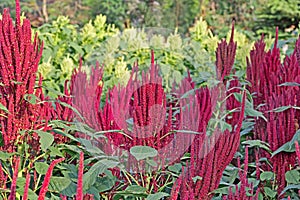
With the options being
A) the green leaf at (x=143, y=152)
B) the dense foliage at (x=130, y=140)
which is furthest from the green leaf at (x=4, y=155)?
the green leaf at (x=143, y=152)

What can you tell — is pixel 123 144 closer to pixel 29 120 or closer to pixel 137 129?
pixel 137 129

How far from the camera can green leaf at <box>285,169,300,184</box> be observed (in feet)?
5.65

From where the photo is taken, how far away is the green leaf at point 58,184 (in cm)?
154

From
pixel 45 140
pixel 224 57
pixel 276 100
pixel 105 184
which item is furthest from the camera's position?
pixel 224 57

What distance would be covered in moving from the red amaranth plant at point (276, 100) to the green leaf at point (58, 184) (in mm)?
719

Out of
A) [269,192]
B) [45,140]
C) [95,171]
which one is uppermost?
[45,140]

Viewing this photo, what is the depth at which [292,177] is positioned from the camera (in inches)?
68.6

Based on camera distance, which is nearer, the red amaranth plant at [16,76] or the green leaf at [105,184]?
the red amaranth plant at [16,76]

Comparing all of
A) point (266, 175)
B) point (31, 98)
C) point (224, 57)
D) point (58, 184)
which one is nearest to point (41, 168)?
point (58, 184)

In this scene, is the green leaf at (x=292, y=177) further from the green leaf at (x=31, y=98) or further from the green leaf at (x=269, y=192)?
the green leaf at (x=31, y=98)

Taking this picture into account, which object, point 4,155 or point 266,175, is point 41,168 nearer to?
point 4,155

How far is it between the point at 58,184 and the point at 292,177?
0.76 meters

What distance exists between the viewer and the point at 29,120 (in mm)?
1589

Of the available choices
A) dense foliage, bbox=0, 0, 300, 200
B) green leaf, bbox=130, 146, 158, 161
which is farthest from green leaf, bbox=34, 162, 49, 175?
green leaf, bbox=130, 146, 158, 161
